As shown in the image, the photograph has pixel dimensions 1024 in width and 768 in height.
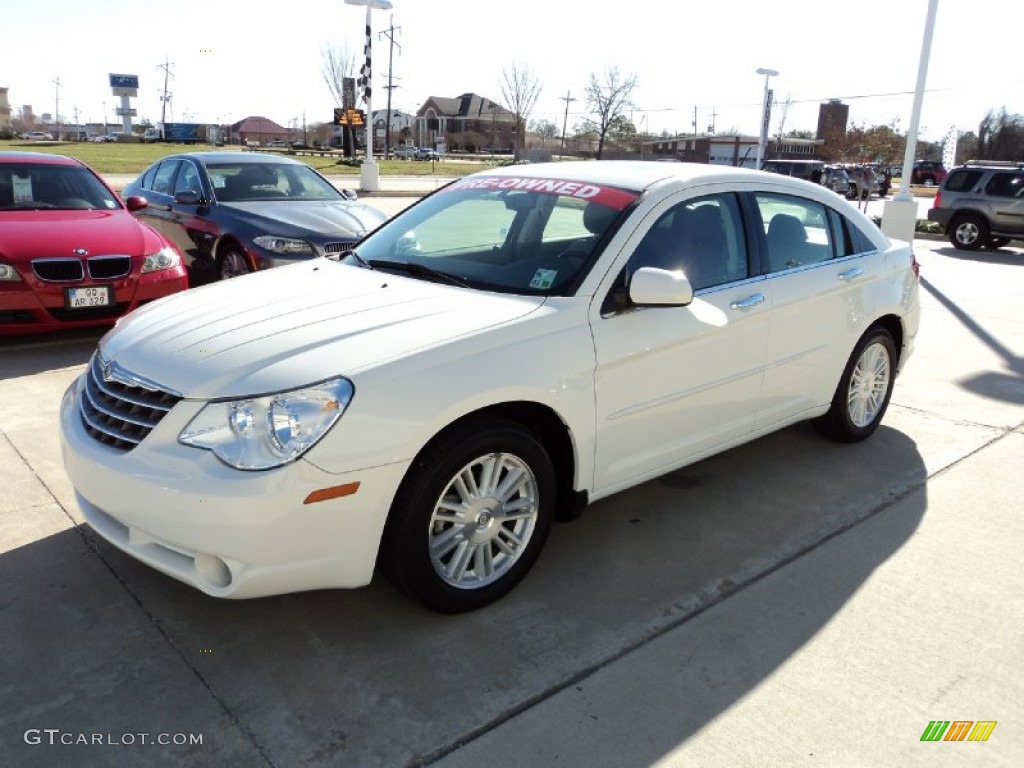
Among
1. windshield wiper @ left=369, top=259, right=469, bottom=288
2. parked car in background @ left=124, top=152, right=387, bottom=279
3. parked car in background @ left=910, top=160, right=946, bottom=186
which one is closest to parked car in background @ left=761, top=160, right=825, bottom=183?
parked car in background @ left=910, top=160, right=946, bottom=186

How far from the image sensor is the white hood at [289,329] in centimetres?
269

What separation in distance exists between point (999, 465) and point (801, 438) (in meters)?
1.08

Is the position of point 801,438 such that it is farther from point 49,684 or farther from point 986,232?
point 986,232

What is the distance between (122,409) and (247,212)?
214 inches

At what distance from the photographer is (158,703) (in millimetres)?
2521

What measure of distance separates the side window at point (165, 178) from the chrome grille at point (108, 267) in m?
2.84

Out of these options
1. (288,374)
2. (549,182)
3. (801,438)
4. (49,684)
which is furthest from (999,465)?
(49,684)

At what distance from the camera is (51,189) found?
7.32 meters

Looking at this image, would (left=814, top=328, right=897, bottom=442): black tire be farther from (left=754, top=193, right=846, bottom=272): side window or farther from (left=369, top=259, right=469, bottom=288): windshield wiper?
(left=369, top=259, right=469, bottom=288): windshield wiper

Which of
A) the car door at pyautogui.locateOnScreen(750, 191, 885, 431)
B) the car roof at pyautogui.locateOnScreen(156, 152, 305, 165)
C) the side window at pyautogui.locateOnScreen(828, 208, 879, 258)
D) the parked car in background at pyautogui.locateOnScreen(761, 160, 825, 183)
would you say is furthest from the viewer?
the parked car in background at pyautogui.locateOnScreen(761, 160, 825, 183)

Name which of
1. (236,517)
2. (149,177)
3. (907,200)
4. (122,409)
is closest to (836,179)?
(907,200)

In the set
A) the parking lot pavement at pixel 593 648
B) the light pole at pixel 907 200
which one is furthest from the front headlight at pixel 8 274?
the light pole at pixel 907 200

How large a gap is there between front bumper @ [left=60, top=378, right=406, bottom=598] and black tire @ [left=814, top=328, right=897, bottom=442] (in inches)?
121

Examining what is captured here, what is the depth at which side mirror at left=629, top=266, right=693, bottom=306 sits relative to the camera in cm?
320
